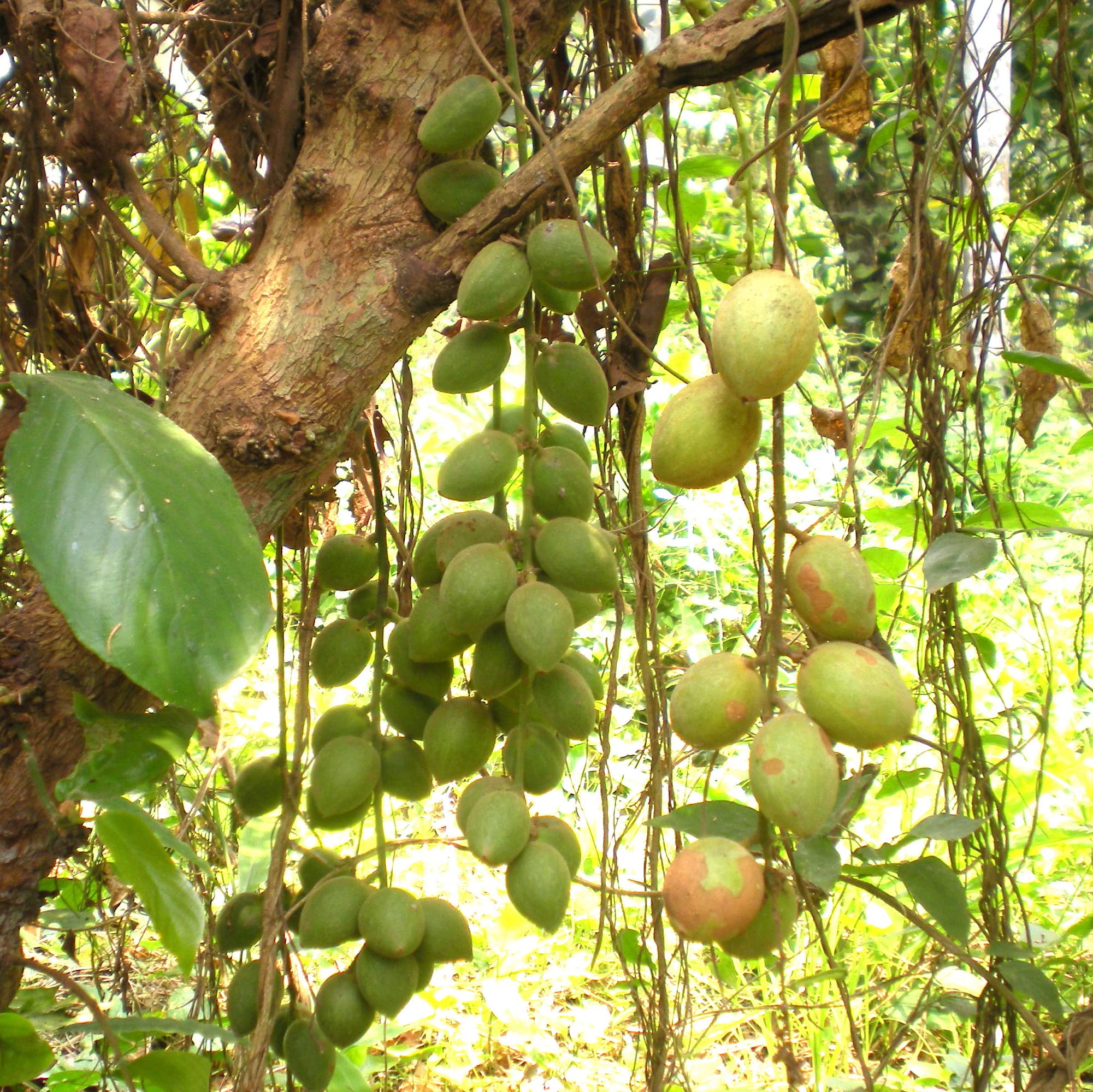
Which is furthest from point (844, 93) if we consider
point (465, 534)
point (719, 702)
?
point (719, 702)

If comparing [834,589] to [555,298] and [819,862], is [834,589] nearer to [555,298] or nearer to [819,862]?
[819,862]

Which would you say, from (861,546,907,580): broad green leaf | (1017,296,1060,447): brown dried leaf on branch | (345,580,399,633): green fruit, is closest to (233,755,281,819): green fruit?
(345,580,399,633): green fruit

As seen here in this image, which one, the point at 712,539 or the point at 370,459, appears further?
the point at 712,539

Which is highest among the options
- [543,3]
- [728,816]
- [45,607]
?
[543,3]

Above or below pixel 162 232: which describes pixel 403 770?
below

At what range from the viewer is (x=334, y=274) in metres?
0.83

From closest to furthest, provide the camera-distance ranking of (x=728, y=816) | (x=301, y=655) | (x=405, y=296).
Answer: (x=728, y=816)
(x=405, y=296)
(x=301, y=655)

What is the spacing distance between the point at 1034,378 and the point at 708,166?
0.45 m

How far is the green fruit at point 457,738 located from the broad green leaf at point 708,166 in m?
0.73

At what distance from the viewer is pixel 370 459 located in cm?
106

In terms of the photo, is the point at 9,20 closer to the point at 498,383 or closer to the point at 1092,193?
the point at 498,383

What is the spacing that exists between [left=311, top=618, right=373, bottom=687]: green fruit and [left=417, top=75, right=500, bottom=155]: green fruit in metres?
0.42

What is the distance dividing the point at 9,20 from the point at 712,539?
1.97 m

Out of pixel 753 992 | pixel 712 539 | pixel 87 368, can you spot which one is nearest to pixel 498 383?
pixel 87 368
